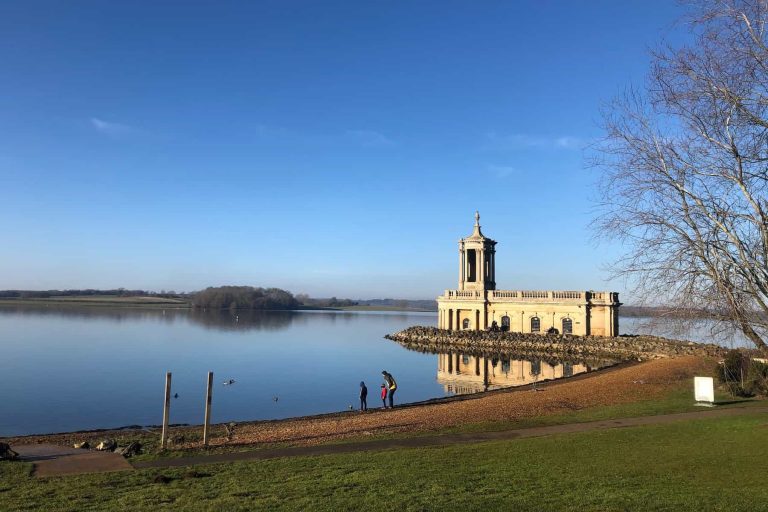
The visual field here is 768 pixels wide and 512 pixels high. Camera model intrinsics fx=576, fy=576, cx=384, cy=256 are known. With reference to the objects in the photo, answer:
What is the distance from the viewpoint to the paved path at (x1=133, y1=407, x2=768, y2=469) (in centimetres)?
1309

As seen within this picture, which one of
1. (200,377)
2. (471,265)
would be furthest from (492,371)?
(471,265)

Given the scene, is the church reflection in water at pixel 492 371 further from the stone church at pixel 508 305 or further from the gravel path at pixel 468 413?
the stone church at pixel 508 305

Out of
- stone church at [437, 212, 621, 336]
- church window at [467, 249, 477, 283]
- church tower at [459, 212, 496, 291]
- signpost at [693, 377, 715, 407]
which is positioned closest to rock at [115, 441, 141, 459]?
signpost at [693, 377, 715, 407]

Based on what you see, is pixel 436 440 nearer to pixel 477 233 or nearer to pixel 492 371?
pixel 492 371

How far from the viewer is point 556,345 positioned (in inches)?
2365

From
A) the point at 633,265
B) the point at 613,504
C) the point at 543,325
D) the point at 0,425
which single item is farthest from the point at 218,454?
the point at 543,325

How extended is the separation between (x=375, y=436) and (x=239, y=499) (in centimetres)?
706

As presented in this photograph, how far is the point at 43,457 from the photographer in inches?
521

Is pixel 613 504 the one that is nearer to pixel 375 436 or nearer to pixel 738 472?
pixel 738 472

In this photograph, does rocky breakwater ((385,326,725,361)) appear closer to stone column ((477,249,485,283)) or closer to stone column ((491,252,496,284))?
stone column ((477,249,485,283))

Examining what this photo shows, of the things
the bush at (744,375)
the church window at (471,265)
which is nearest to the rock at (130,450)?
the bush at (744,375)

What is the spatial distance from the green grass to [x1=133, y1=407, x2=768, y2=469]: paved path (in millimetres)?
955

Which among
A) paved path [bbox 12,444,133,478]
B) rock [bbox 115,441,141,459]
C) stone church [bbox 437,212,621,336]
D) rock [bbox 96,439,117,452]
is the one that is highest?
stone church [bbox 437,212,621,336]

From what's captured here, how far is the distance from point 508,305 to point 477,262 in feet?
26.0
